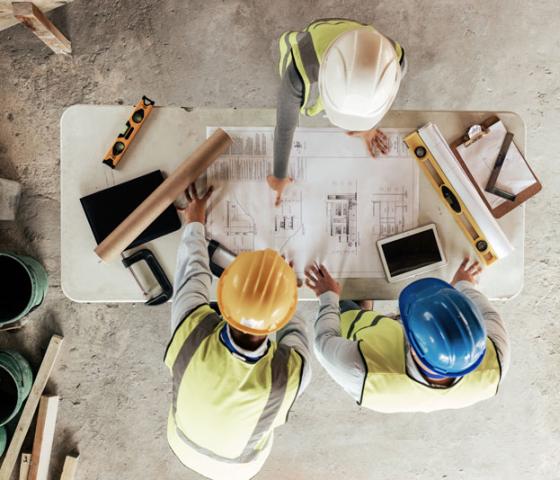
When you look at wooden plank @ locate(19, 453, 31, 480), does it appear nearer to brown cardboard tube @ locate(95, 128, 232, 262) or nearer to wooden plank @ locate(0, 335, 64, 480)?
wooden plank @ locate(0, 335, 64, 480)

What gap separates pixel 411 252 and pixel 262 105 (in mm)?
1318

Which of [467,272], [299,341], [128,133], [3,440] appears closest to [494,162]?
[467,272]

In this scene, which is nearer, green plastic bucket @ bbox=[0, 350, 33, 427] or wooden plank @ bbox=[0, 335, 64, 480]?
green plastic bucket @ bbox=[0, 350, 33, 427]

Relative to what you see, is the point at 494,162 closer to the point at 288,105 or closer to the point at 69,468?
the point at 288,105

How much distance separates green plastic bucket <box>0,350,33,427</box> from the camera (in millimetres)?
2311

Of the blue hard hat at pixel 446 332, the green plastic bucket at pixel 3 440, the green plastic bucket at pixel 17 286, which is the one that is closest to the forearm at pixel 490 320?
the blue hard hat at pixel 446 332

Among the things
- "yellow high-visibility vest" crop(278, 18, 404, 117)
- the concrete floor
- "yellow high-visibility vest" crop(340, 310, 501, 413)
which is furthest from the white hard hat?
the concrete floor

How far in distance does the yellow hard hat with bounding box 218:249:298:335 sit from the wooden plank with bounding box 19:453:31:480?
6.05ft

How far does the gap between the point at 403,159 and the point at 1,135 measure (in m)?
2.18

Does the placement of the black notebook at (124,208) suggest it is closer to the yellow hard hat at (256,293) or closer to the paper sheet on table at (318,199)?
the paper sheet on table at (318,199)

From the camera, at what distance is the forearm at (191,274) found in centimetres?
162

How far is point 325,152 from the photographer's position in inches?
70.1

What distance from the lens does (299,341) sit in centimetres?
172

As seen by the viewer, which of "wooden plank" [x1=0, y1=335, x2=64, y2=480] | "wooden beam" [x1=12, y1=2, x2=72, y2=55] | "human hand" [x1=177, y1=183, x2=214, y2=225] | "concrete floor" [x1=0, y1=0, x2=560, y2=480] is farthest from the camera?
"concrete floor" [x1=0, y1=0, x2=560, y2=480]
